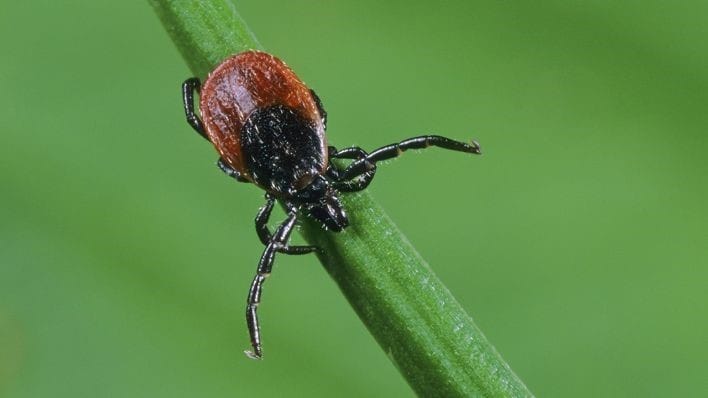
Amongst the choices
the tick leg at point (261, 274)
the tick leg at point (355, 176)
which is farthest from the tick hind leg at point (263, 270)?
the tick leg at point (355, 176)

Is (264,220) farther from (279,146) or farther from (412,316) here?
(412,316)

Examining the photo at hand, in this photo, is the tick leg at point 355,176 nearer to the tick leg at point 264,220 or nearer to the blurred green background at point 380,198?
the tick leg at point 264,220

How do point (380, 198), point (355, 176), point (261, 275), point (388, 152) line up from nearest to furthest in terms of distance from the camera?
1. point (355, 176)
2. point (261, 275)
3. point (388, 152)
4. point (380, 198)

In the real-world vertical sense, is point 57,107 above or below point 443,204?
above

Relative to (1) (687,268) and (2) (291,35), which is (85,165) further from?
(1) (687,268)

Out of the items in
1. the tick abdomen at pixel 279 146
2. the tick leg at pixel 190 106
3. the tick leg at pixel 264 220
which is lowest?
the tick leg at pixel 264 220

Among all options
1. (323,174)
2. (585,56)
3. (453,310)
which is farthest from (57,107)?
(453,310)

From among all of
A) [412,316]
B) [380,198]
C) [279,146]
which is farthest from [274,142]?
[412,316]
